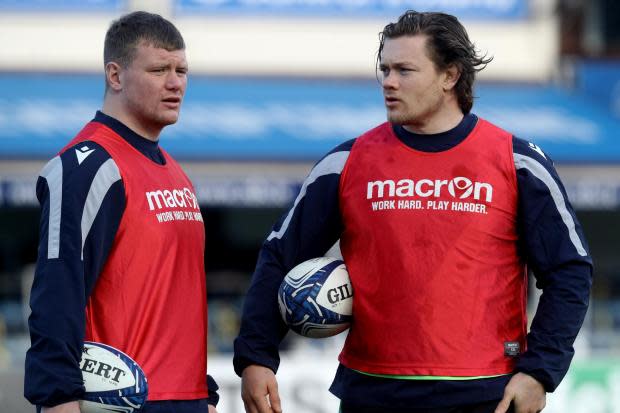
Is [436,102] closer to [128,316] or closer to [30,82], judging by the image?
[128,316]

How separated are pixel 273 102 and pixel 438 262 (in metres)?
10.8

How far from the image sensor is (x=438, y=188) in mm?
4926

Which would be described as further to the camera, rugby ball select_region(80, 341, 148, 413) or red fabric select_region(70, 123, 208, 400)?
red fabric select_region(70, 123, 208, 400)

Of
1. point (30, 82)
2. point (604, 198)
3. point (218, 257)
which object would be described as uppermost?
point (30, 82)

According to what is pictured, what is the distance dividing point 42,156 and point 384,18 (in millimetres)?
4839

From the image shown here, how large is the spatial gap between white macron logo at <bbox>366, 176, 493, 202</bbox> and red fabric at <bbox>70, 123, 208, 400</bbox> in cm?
77

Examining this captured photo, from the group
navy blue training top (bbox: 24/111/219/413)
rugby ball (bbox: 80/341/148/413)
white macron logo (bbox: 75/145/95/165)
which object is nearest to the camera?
navy blue training top (bbox: 24/111/219/413)

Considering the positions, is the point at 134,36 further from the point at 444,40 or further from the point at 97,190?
the point at 444,40

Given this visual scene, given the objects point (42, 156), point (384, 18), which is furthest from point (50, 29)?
point (384, 18)

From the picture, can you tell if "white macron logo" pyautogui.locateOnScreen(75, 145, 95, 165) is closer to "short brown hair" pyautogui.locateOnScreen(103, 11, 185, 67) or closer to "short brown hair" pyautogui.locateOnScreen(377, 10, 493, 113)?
"short brown hair" pyautogui.locateOnScreen(103, 11, 185, 67)

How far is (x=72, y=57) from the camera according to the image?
16.2m

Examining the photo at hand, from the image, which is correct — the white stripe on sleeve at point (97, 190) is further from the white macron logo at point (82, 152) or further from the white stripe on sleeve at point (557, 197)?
the white stripe on sleeve at point (557, 197)

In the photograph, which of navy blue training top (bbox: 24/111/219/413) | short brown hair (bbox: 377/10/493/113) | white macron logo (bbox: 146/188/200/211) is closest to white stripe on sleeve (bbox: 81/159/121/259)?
navy blue training top (bbox: 24/111/219/413)

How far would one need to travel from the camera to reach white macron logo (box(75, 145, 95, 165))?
184 inches
